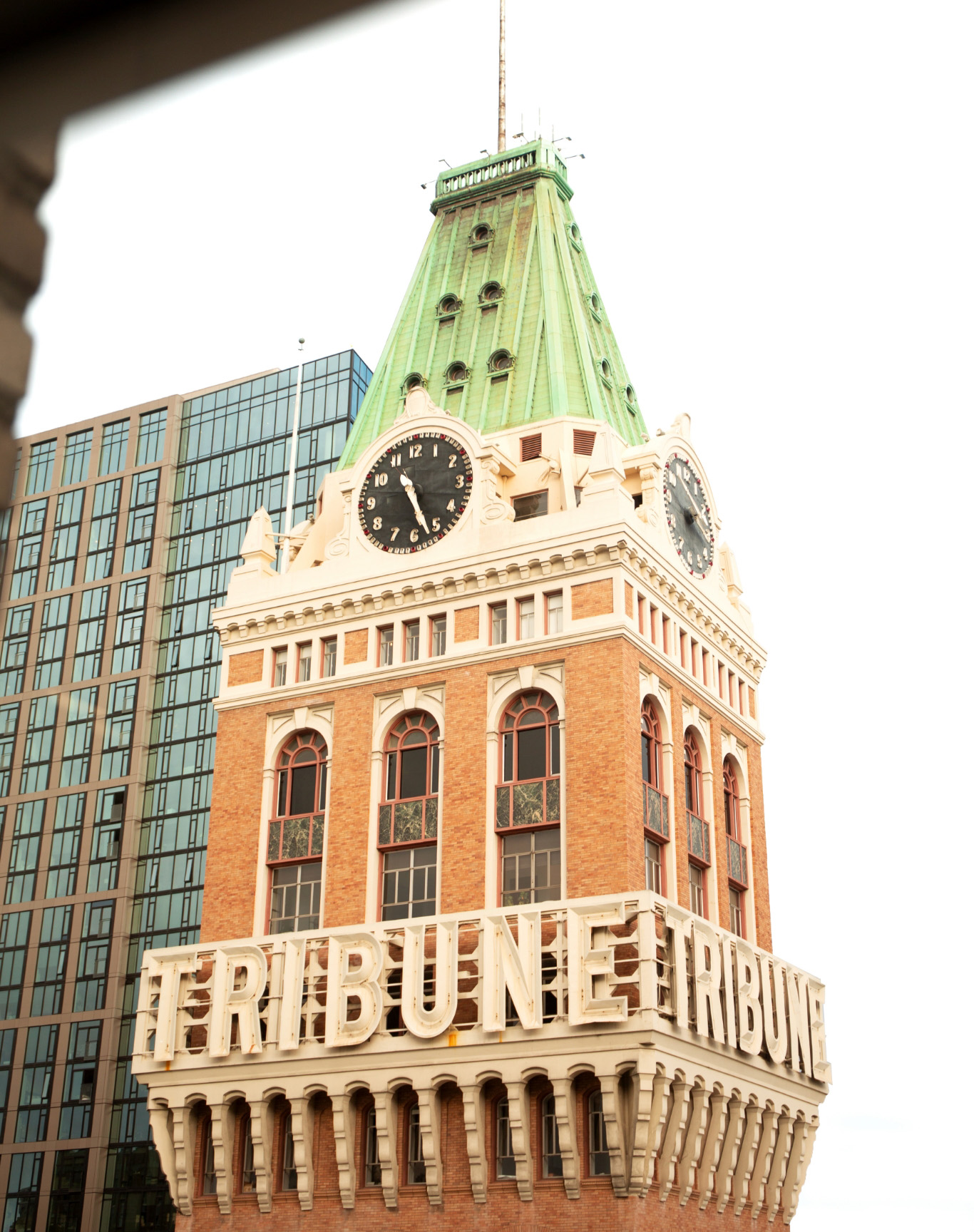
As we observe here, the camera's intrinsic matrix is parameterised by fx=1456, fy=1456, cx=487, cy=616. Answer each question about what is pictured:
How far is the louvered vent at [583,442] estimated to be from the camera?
57.2m

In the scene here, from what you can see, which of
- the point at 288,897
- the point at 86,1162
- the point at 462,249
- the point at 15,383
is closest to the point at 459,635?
the point at 288,897

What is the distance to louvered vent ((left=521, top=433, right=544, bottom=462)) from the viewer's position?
5734 cm

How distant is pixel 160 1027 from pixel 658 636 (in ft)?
72.5

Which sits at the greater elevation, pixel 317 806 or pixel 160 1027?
pixel 317 806

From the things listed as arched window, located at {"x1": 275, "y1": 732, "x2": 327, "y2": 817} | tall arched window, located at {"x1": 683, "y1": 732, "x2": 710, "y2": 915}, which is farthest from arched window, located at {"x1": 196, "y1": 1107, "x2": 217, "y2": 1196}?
tall arched window, located at {"x1": 683, "y1": 732, "x2": 710, "y2": 915}

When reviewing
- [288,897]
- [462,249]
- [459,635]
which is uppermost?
[462,249]

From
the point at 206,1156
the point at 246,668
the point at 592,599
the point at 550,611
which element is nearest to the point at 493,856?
the point at 550,611

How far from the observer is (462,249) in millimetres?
66688

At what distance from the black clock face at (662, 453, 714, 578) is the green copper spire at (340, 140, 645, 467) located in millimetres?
3666

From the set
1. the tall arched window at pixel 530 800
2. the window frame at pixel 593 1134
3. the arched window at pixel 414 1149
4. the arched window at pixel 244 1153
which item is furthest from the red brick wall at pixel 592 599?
the arched window at pixel 244 1153

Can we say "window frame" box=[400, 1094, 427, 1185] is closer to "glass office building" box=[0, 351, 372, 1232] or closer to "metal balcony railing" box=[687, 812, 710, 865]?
"metal balcony railing" box=[687, 812, 710, 865]

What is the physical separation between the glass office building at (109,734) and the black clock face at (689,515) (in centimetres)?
6623

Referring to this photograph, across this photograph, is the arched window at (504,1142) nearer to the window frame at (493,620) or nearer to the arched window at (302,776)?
the arched window at (302,776)

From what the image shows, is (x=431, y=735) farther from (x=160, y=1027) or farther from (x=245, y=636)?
(x=160, y=1027)
